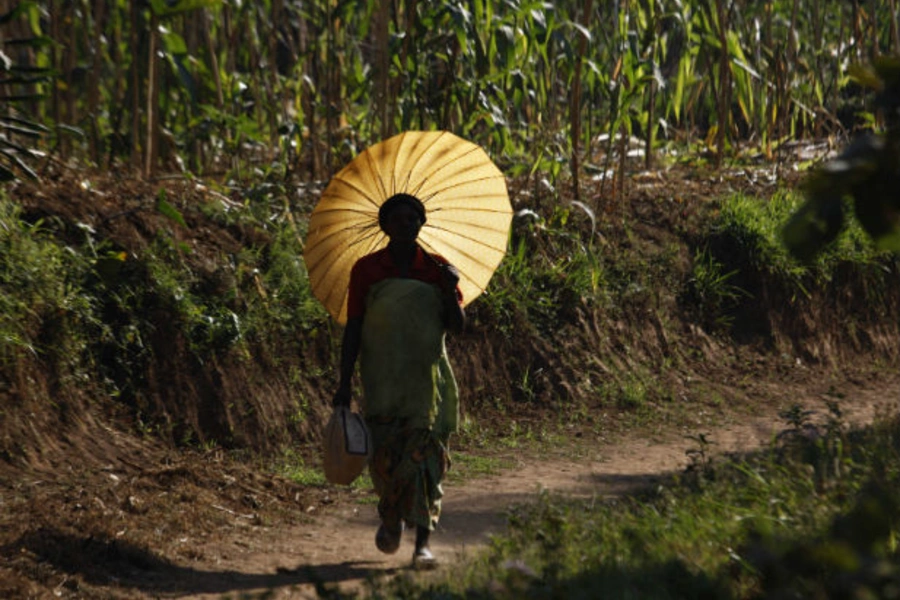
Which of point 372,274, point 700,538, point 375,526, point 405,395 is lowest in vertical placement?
point 375,526

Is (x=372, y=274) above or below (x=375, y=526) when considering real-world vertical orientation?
above

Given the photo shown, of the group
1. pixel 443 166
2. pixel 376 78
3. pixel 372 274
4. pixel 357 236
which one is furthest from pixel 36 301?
pixel 376 78

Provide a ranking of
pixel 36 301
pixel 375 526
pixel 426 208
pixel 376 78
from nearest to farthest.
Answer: pixel 426 208 → pixel 375 526 → pixel 36 301 → pixel 376 78

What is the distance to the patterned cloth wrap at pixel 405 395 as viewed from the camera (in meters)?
5.37

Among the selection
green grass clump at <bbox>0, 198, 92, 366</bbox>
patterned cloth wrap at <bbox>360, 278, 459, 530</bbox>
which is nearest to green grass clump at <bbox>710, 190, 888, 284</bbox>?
green grass clump at <bbox>0, 198, 92, 366</bbox>

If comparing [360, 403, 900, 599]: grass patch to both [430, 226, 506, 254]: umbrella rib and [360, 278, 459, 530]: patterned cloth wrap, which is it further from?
[430, 226, 506, 254]: umbrella rib

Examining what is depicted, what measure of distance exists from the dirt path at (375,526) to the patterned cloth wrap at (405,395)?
1.09ft

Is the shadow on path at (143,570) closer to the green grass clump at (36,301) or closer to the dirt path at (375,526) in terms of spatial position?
the dirt path at (375,526)

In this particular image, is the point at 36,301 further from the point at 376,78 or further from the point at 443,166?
the point at 376,78

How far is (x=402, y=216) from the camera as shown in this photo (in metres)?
5.44

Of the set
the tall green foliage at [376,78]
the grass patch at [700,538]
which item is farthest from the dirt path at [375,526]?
the tall green foliage at [376,78]

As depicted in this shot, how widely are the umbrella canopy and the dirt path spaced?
1.06m

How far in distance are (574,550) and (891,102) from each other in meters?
2.35

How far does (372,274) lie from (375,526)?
5.06ft
